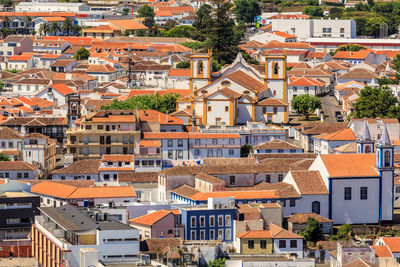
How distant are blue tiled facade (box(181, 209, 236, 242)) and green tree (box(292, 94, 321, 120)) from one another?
30.9 m

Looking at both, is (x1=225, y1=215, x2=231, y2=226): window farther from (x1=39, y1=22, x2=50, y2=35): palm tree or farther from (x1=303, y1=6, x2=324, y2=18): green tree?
(x1=303, y1=6, x2=324, y2=18): green tree

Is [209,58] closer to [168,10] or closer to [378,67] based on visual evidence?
[378,67]

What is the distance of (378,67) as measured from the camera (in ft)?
371

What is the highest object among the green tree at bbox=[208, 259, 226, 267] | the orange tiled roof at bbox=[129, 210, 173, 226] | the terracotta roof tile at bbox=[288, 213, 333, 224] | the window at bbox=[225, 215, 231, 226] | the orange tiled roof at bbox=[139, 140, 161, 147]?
the orange tiled roof at bbox=[139, 140, 161, 147]

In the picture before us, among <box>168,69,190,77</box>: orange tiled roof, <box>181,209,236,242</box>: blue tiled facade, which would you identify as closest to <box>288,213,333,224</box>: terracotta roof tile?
<box>181,209,236,242</box>: blue tiled facade

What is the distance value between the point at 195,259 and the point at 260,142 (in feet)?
81.9

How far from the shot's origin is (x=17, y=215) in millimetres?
56438

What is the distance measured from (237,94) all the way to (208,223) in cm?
2603

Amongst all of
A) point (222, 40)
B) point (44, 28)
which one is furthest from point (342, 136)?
point (44, 28)

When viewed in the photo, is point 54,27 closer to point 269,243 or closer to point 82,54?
point 82,54

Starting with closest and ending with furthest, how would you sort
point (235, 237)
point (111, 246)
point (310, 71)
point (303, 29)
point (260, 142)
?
point (111, 246)
point (235, 237)
point (260, 142)
point (310, 71)
point (303, 29)

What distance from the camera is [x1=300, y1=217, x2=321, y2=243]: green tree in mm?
57094

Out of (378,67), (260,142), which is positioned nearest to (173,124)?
(260,142)

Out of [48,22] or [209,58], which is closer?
[209,58]
